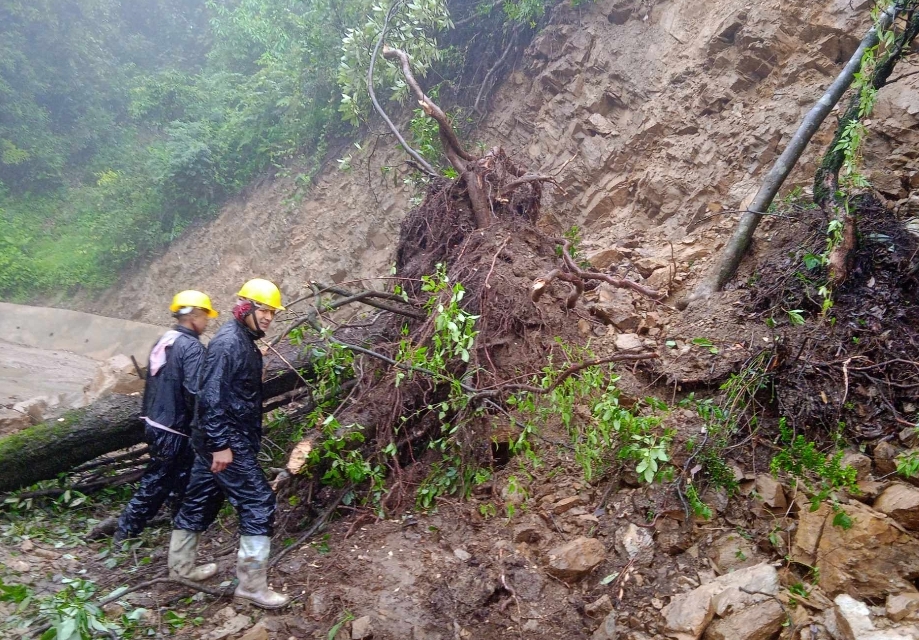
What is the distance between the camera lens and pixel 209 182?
38.0ft

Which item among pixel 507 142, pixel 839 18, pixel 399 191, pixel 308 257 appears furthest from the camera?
pixel 308 257

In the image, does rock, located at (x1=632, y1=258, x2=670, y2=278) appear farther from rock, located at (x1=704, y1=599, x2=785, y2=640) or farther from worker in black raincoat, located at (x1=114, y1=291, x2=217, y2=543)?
worker in black raincoat, located at (x1=114, y1=291, x2=217, y2=543)

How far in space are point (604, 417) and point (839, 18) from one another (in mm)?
4189

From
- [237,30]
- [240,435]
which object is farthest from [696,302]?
[237,30]

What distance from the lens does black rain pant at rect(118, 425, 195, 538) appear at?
12.2ft

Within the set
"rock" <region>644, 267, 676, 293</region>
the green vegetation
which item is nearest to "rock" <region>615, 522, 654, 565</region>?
"rock" <region>644, 267, 676, 293</region>

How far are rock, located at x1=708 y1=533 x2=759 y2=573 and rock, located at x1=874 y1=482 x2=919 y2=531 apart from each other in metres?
0.56

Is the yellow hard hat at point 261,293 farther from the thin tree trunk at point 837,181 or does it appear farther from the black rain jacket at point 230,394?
the thin tree trunk at point 837,181

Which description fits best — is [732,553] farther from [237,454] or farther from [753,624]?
[237,454]

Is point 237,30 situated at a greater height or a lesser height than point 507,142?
greater

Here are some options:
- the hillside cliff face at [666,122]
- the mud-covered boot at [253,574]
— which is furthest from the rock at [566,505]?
the hillside cliff face at [666,122]

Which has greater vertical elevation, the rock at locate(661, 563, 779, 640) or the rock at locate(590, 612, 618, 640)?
the rock at locate(661, 563, 779, 640)

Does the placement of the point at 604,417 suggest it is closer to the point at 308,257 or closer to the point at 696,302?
the point at 696,302

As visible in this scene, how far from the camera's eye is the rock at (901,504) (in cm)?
240
